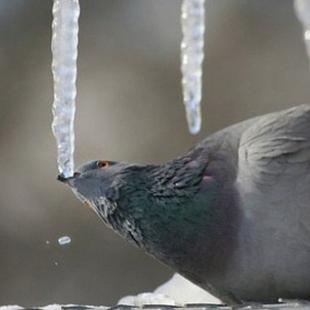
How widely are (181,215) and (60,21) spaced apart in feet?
1.36

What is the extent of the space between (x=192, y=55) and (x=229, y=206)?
36 cm

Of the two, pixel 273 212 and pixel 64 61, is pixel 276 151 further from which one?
pixel 64 61

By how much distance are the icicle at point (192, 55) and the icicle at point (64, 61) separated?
150 mm

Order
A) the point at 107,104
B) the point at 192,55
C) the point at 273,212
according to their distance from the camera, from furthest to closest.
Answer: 1. the point at 107,104
2. the point at 273,212
3. the point at 192,55

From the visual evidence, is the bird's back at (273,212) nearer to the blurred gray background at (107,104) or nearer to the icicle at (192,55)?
the icicle at (192,55)

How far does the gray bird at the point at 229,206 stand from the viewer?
4.39 ft

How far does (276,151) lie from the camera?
4.47 feet

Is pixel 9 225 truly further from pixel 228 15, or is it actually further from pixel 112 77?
pixel 228 15

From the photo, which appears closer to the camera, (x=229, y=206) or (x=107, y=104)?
(x=229, y=206)

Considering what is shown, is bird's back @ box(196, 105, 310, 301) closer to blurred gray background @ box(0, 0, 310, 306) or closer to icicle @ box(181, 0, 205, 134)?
icicle @ box(181, 0, 205, 134)

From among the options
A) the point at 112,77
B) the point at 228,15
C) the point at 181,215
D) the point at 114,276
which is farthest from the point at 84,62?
the point at 181,215

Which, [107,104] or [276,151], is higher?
[107,104]

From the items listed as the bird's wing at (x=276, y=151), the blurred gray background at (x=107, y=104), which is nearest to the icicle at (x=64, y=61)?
the bird's wing at (x=276, y=151)

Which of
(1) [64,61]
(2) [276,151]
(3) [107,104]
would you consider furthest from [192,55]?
(3) [107,104]
